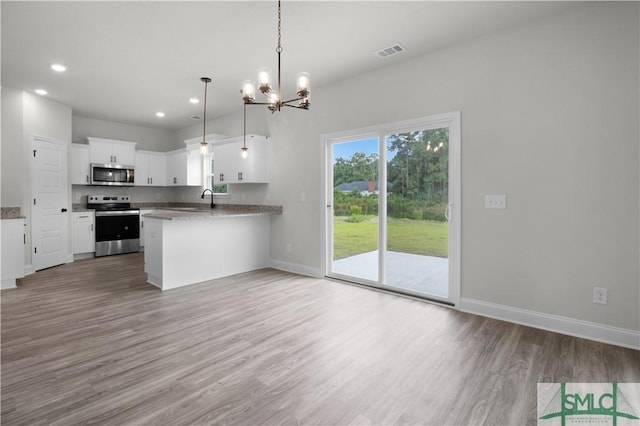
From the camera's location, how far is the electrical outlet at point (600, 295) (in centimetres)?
271

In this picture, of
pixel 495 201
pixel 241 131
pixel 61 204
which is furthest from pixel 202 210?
pixel 495 201

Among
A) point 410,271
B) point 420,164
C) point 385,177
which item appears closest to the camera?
point 420,164

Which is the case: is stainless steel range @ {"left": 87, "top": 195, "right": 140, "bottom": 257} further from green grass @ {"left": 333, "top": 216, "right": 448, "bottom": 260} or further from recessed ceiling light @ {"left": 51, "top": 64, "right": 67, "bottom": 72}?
green grass @ {"left": 333, "top": 216, "right": 448, "bottom": 260}

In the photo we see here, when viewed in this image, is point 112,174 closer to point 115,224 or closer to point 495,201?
point 115,224

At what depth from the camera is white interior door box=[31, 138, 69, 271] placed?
5.18 meters

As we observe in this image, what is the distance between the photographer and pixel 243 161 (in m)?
Answer: 5.50

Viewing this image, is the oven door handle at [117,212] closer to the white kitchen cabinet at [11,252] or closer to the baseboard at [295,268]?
the white kitchen cabinet at [11,252]

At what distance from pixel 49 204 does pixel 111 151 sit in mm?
1744

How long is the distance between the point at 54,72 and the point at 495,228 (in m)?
5.75

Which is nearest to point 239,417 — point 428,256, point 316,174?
point 428,256

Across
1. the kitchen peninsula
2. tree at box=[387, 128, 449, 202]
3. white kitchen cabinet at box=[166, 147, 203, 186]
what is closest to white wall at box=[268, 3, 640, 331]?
tree at box=[387, 128, 449, 202]

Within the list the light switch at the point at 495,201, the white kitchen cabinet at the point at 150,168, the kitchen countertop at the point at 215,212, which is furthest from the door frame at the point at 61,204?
the light switch at the point at 495,201

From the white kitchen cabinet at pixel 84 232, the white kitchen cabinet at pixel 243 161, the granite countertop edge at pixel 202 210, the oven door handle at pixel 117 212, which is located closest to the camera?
the granite countertop edge at pixel 202 210

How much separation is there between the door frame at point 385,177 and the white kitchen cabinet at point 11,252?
4.11 metres
